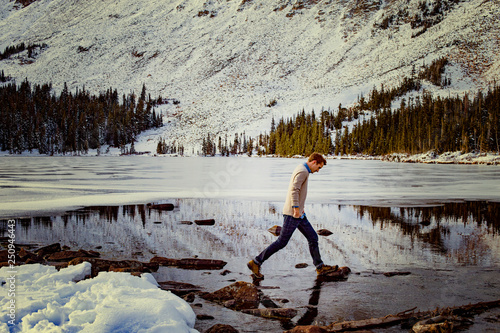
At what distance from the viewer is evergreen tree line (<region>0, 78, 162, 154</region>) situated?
11088 centimetres

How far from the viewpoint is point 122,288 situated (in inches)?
185

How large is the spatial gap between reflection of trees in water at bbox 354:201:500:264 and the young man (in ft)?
10.6

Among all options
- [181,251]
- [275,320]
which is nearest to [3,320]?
[275,320]

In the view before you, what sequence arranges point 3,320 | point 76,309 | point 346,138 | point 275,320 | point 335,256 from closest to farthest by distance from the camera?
point 3,320 < point 76,309 < point 275,320 < point 335,256 < point 346,138

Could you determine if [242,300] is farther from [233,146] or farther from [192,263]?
[233,146]

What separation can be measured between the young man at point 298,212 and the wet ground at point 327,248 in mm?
273

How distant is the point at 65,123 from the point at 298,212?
132251 millimetres

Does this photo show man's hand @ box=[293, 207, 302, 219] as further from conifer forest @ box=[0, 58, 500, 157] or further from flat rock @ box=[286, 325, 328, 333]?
conifer forest @ box=[0, 58, 500, 157]

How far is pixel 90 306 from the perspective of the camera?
14.0 feet

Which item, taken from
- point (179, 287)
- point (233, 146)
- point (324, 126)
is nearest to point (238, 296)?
point (179, 287)

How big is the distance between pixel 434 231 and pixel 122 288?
8.62 metres

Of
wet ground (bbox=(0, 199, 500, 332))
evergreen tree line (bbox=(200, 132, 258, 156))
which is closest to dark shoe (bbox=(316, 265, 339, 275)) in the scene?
wet ground (bbox=(0, 199, 500, 332))

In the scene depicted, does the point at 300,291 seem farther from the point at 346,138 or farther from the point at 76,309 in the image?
the point at 346,138

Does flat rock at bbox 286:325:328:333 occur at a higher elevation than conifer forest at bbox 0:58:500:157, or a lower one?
lower
